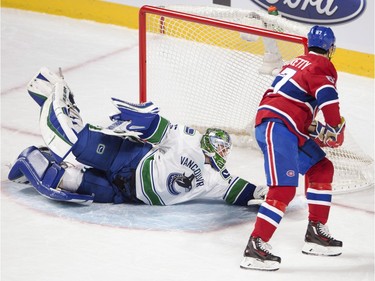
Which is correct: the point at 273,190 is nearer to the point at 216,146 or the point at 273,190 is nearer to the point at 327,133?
the point at 327,133

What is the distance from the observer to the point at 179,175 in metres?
4.25

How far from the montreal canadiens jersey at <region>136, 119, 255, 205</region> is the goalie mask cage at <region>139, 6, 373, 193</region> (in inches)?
20.9

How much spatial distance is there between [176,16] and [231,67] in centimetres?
40

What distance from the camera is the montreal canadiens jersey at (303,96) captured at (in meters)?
3.76

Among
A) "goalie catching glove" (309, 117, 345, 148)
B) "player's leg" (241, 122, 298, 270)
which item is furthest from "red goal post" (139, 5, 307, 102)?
"player's leg" (241, 122, 298, 270)

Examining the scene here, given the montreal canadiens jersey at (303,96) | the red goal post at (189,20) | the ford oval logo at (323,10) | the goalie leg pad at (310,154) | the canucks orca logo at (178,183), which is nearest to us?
the montreal canadiens jersey at (303,96)

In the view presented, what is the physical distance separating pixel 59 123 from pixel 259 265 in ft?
3.50

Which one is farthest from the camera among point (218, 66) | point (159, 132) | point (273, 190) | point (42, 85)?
point (218, 66)

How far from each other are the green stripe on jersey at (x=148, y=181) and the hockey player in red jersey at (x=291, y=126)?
0.55m

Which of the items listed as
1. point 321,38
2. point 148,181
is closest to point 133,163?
point 148,181

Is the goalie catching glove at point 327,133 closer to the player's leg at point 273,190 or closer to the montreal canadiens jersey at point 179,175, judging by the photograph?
the player's leg at point 273,190

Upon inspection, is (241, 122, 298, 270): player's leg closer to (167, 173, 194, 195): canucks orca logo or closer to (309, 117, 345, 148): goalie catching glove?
(309, 117, 345, 148): goalie catching glove

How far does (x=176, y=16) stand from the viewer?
4781mm

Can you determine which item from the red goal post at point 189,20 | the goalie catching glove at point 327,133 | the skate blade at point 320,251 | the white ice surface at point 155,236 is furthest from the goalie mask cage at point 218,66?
the goalie catching glove at point 327,133
